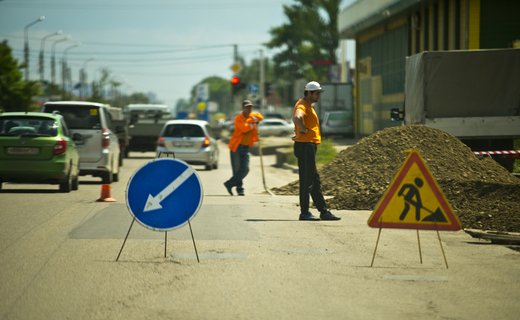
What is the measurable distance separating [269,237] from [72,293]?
4.39 metres

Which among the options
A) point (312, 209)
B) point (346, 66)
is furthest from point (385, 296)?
point (346, 66)

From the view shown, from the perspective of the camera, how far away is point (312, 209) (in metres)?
16.8

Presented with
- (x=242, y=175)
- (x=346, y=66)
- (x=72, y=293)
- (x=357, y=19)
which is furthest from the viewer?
(x=346, y=66)

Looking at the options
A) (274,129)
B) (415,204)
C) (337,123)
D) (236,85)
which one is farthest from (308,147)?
(274,129)

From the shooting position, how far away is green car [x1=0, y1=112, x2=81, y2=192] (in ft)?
65.5

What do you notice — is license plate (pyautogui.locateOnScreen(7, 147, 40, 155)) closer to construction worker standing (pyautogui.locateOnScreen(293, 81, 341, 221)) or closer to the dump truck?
construction worker standing (pyautogui.locateOnScreen(293, 81, 341, 221))

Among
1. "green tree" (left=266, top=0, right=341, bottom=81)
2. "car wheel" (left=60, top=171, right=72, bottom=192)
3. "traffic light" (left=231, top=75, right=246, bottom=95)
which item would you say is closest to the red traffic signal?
"traffic light" (left=231, top=75, right=246, bottom=95)

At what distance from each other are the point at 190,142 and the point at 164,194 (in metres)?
22.5

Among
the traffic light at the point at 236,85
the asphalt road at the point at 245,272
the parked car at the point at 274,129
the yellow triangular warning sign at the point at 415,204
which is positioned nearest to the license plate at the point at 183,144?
the traffic light at the point at 236,85

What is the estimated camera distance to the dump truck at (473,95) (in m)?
24.5

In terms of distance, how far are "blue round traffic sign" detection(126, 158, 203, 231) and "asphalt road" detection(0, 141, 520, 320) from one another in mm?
416

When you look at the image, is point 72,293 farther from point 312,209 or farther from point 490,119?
point 490,119

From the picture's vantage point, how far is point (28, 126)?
2047cm

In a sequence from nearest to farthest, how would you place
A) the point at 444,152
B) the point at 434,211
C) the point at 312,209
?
the point at 434,211 → the point at 312,209 → the point at 444,152
